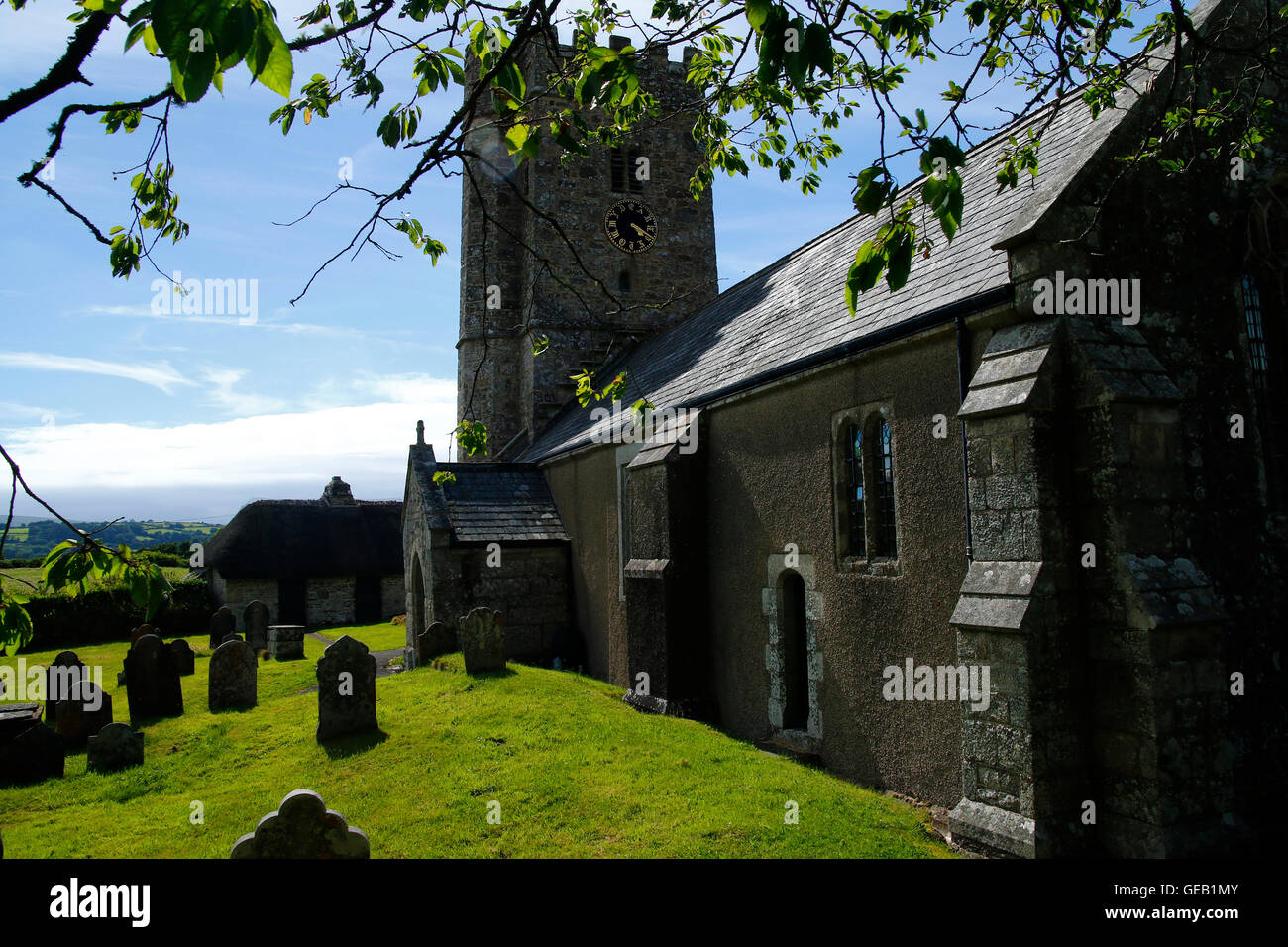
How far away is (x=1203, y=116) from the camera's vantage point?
6.33 m

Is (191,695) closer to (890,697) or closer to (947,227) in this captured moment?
(890,697)

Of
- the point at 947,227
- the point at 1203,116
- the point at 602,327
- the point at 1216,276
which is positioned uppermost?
the point at 602,327

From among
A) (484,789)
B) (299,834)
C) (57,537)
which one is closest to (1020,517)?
(299,834)

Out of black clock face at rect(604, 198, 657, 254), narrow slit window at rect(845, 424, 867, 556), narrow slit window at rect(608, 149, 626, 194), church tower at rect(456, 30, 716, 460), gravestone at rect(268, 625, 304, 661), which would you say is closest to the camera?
narrow slit window at rect(845, 424, 867, 556)

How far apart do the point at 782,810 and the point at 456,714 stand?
17.6 ft

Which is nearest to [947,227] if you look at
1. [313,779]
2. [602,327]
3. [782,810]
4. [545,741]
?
[782,810]

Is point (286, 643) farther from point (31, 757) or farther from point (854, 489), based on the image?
point (854, 489)

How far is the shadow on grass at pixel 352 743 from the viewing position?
9992 mm

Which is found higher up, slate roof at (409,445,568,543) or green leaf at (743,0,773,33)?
green leaf at (743,0,773,33)

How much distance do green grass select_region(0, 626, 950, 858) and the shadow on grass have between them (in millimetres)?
38

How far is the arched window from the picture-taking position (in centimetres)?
867

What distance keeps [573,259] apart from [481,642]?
1332 centimetres

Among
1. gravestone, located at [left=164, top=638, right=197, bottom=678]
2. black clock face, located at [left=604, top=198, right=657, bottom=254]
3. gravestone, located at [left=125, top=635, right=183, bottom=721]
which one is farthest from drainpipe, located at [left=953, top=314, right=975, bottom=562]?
black clock face, located at [left=604, top=198, right=657, bottom=254]

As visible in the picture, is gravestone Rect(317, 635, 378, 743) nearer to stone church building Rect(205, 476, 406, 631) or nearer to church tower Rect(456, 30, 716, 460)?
church tower Rect(456, 30, 716, 460)
